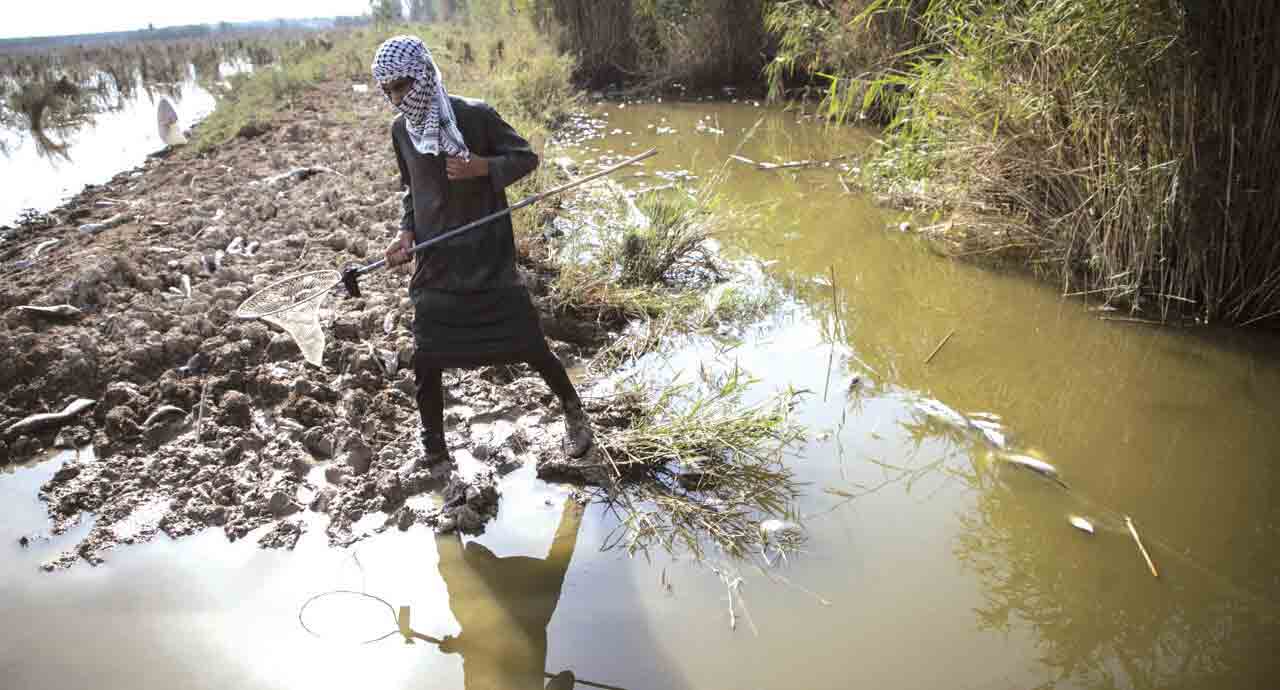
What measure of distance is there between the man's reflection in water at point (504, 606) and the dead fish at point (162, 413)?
130cm

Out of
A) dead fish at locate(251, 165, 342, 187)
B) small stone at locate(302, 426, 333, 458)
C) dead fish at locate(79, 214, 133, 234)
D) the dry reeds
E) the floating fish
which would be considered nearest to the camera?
small stone at locate(302, 426, 333, 458)

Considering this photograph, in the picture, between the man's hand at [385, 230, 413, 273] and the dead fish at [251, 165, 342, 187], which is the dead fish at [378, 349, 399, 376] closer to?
the man's hand at [385, 230, 413, 273]

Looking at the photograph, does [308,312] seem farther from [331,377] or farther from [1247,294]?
[1247,294]

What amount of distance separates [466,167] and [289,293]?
143 centimetres

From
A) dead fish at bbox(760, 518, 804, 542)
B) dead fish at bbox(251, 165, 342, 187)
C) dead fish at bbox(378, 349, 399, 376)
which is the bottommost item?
dead fish at bbox(760, 518, 804, 542)

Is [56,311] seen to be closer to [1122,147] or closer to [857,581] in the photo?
[857,581]

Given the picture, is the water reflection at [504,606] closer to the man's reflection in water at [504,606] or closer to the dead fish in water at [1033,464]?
the man's reflection in water at [504,606]

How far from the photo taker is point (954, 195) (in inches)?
183

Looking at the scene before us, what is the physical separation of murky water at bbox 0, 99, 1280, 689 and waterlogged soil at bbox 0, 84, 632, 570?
12 centimetres

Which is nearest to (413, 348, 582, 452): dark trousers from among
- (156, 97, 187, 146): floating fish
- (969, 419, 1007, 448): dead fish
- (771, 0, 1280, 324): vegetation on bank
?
(969, 419, 1007, 448): dead fish

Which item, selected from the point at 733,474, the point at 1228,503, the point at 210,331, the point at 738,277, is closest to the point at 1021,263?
the point at 738,277

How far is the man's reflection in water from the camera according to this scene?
81.0 inches

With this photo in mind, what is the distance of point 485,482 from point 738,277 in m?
2.31

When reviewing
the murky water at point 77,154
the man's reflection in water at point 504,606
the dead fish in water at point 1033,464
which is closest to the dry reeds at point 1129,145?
the dead fish in water at point 1033,464
